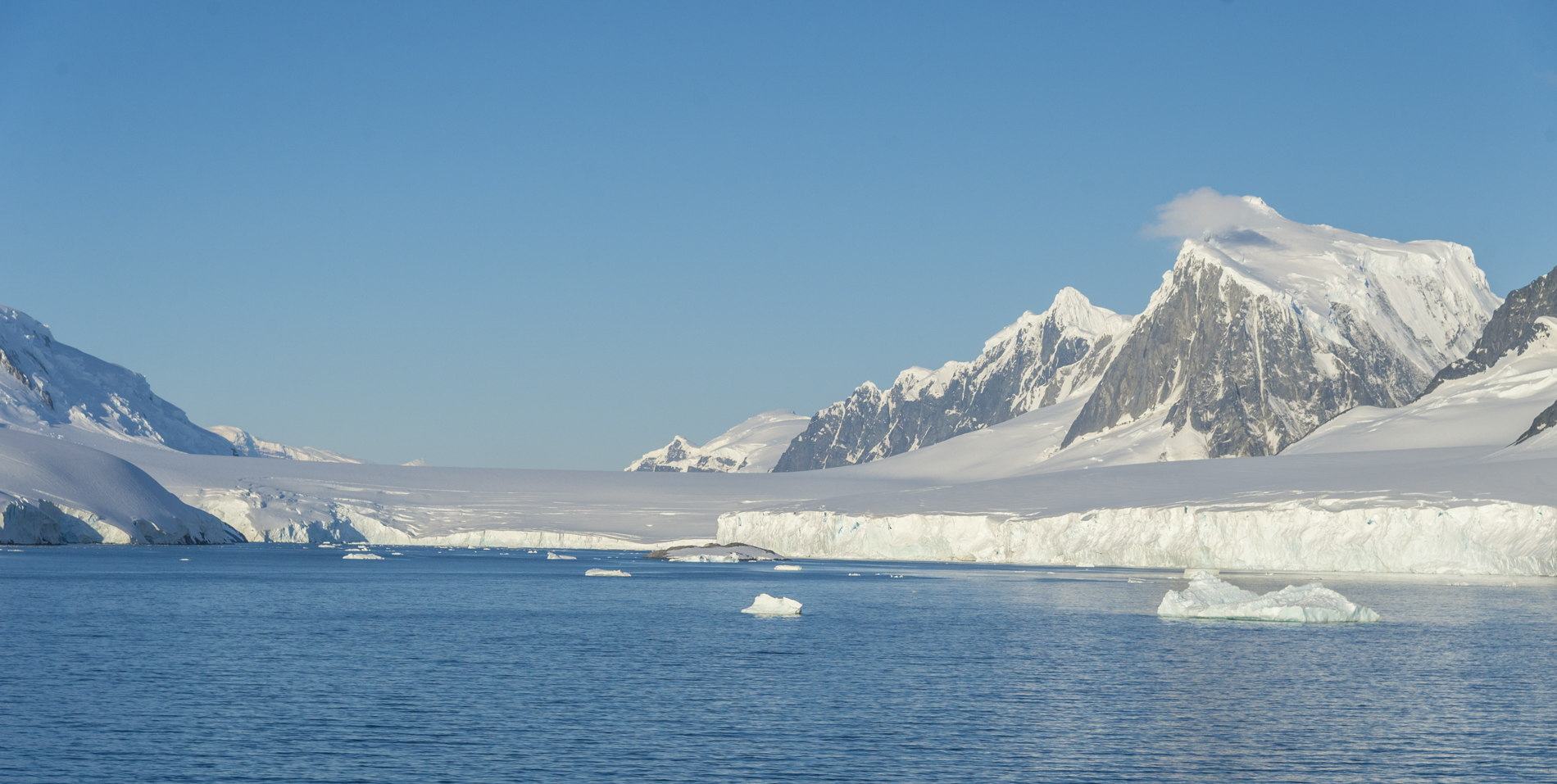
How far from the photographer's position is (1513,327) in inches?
6742

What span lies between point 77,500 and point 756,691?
10054cm

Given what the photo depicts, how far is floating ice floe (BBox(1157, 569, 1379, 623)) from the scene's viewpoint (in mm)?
52344

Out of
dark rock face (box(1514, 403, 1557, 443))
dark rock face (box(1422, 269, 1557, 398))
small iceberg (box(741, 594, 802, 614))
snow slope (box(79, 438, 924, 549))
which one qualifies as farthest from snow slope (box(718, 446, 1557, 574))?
dark rock face (box(1422, 269, 1557, 398))

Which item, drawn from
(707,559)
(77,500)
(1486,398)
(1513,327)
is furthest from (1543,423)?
(77,500)

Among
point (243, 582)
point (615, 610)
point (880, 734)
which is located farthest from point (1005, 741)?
point (243, 582)

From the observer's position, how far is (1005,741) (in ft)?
94.5

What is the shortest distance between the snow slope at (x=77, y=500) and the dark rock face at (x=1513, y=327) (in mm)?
141880

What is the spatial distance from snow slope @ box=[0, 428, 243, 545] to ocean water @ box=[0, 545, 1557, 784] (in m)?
53.1

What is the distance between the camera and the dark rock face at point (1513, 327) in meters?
169

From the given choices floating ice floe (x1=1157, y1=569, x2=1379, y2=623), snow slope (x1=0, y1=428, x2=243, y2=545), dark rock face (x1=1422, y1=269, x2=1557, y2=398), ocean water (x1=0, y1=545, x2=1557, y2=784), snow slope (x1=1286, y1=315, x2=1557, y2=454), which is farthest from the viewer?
dark rock face (x1=1422, y1=269, x2=1557, y2=398)

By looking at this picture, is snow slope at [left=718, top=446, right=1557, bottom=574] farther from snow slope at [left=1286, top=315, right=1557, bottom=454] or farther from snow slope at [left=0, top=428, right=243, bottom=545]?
snow slope at [left=0, top=428, right=243, bottom=545]

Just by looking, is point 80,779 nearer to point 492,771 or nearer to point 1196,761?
point 492,771

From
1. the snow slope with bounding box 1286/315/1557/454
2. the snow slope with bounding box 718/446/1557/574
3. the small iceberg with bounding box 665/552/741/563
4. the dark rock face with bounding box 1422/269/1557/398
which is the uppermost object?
the dark rock face with bounding box 1422/269/1557/398

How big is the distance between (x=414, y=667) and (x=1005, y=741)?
18.1 metres
